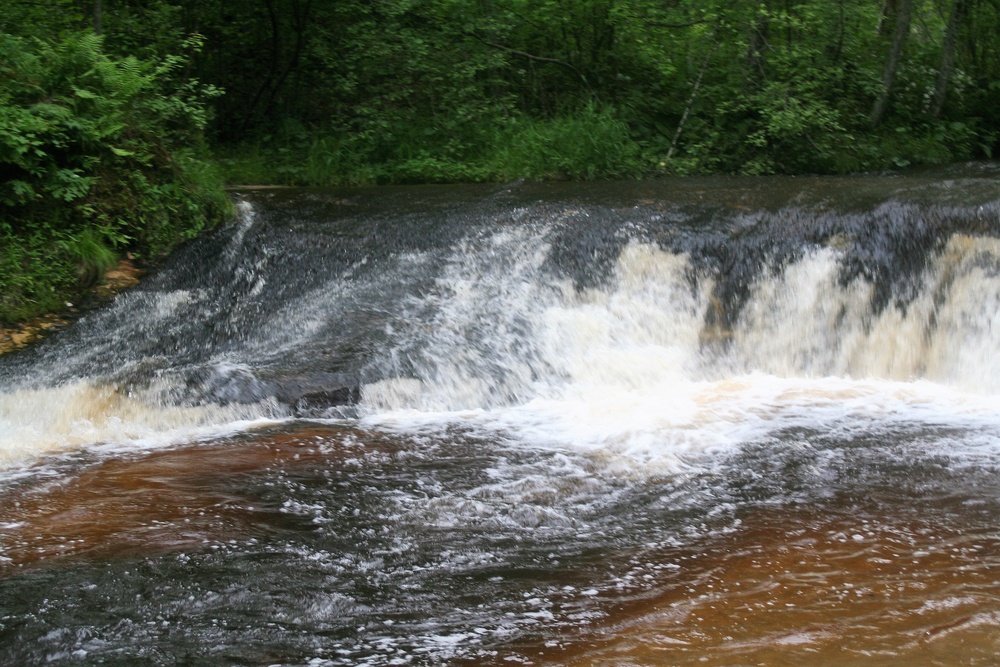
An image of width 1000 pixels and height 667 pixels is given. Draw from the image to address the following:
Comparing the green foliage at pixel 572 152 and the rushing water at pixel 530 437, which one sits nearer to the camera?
the rushing water at pixel 530 437

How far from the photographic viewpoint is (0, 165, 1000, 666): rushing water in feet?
13.8

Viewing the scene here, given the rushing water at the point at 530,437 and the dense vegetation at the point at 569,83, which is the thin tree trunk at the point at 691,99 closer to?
the dense vegetation at the point at 569,83

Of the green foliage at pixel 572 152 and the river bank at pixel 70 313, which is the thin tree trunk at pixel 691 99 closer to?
the green foliage at pixel 572 152

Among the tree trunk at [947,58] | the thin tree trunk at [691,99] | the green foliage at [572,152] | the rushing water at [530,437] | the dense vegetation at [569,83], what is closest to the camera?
the rushing water at [530,437]

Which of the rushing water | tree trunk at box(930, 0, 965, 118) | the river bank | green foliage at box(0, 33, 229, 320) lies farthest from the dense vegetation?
the river bank

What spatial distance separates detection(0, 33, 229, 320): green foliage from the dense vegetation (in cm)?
167

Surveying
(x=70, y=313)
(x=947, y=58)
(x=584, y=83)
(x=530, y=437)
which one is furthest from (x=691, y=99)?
(x=70, y=313)

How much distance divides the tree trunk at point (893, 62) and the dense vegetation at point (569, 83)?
0.11 feet

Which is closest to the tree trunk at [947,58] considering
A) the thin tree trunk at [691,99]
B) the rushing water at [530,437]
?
the rushing water at [530,437]

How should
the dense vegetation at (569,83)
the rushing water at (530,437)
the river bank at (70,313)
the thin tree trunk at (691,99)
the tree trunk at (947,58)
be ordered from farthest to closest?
the tree trunk at (947,58) → the thin tree trunk at (691,99) → the dense vegetation at (569,83) → the river bank at (70,313) → the rushing water at (530,437)

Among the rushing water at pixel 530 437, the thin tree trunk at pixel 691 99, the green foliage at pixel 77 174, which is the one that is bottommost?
the rushing water at pixel 530 437

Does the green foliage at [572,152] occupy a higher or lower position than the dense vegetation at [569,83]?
lower

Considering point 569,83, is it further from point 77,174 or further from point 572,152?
point 77,174

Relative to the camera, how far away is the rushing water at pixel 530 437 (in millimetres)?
4195
